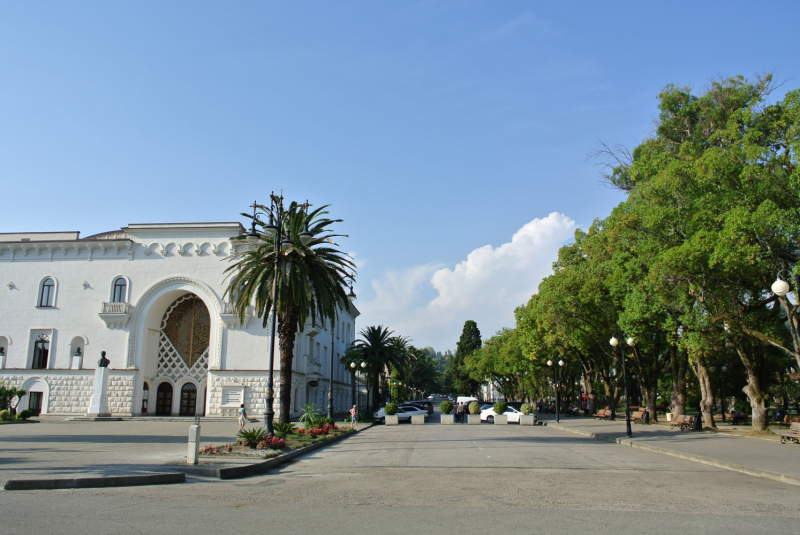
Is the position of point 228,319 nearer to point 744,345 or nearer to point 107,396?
point 107,396

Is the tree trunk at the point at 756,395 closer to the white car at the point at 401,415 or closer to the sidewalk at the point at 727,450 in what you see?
A: the sidewalk at the point at 727,450

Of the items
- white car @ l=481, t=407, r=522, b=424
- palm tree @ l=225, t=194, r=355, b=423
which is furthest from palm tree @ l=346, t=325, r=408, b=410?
palm tree @ l=225, t=194, r=355, b=423

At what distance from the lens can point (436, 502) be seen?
893 centimetres

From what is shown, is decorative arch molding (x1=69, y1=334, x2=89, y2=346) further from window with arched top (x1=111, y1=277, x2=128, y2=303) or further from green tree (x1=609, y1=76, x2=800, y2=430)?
green tree (x1=609, y1=76, x2=800, y2=430)

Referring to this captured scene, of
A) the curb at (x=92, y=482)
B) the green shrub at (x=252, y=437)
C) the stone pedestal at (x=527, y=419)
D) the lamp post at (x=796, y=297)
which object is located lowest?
the stone pedestal at (x=527, y=419)

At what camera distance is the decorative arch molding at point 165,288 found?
41.7 metres

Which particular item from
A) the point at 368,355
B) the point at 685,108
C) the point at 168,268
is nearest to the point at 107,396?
the point at 168,268

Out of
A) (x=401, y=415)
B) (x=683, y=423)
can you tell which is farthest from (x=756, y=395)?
(x=401, y=415)

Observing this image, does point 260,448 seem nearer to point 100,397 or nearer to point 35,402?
point 100,397

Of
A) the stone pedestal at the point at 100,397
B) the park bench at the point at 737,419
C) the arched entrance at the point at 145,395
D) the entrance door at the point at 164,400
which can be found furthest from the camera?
the entrance door at the point at 164,400

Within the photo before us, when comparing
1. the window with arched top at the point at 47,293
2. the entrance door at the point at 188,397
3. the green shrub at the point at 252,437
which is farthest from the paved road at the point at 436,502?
the window with arched top at the point at 47,293

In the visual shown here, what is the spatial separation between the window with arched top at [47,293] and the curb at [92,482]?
39.5 m

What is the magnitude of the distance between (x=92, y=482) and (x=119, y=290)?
37.0 metres

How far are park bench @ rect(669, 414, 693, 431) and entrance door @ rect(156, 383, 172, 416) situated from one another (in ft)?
116
